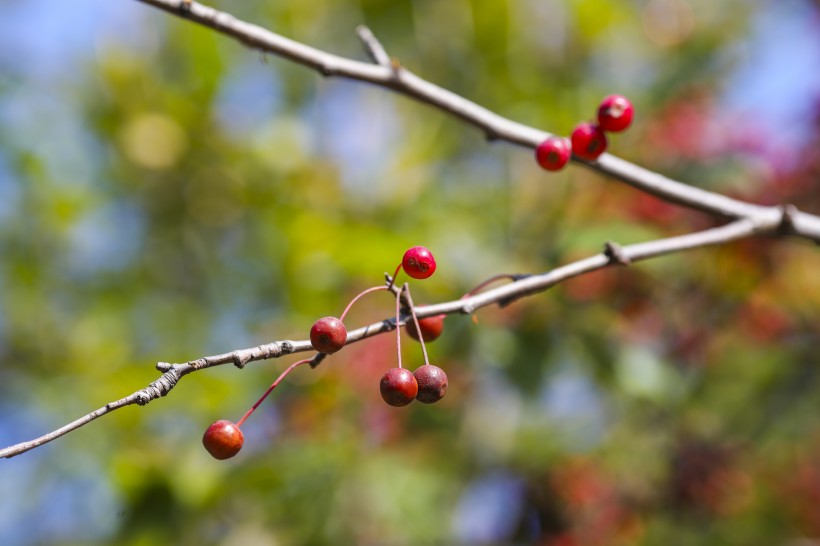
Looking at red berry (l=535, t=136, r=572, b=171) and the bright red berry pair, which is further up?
red berry (l=535, t=136, r=572, b=171)

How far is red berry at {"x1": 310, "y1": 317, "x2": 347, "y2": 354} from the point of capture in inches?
40.0

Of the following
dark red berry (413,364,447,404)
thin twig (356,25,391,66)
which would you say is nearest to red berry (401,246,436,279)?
dark red berry (413,364,447,404)

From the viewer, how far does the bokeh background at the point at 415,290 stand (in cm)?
239

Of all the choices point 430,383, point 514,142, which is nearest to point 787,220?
point 514,142

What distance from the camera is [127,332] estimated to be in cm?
316

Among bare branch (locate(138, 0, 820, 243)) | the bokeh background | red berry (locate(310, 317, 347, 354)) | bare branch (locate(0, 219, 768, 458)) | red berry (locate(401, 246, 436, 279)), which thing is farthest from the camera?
the bokeh background

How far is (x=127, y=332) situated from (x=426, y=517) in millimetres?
1476

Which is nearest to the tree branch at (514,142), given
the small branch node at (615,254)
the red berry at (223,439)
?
the small branch node at (615,254)

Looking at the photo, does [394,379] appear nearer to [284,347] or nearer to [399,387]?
[399,387]

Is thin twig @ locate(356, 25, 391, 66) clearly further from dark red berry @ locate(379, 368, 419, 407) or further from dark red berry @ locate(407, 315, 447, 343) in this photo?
dark red berry @ locate(379, 368, 419, 407)

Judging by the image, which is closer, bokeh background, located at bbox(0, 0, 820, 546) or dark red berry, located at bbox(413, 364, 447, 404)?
dark red berry, located at bbox(413, 364, 447, 404)

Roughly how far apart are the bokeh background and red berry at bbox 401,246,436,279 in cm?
106

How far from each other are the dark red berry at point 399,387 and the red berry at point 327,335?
3.0 inches

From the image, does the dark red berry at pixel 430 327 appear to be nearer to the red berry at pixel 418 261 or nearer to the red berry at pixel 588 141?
the red berry at pixel 418 261
